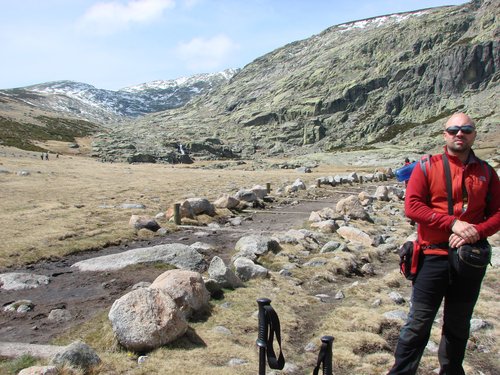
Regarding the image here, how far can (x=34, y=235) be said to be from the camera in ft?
56.5

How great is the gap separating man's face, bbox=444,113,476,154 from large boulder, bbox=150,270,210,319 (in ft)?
19.5

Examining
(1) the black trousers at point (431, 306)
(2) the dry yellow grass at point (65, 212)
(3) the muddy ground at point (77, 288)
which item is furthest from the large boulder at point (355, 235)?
(1) the black trousers at point (431, 306)

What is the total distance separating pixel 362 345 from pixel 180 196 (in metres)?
24.6

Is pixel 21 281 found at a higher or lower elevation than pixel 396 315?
lower

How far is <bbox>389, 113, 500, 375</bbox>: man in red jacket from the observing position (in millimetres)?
5223

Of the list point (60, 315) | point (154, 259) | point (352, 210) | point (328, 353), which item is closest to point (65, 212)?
point (154, 259)

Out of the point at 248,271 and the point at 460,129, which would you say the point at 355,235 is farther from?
the point at 460,129

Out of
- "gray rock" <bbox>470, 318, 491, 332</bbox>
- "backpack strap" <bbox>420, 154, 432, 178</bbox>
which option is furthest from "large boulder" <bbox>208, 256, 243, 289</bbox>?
"backpack strap" <bbox>420, 154, 432, 178</bbox>

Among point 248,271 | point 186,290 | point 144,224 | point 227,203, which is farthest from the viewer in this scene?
point 227,203

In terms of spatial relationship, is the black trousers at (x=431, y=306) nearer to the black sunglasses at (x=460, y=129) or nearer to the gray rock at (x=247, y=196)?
the black sunglasses at (x=460, y=129)

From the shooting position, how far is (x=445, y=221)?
16.8 ft

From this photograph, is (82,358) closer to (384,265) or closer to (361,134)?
(384,265)

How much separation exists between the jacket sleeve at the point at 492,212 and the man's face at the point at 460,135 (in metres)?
0.56

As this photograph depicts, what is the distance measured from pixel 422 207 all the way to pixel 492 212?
0.92 metres
